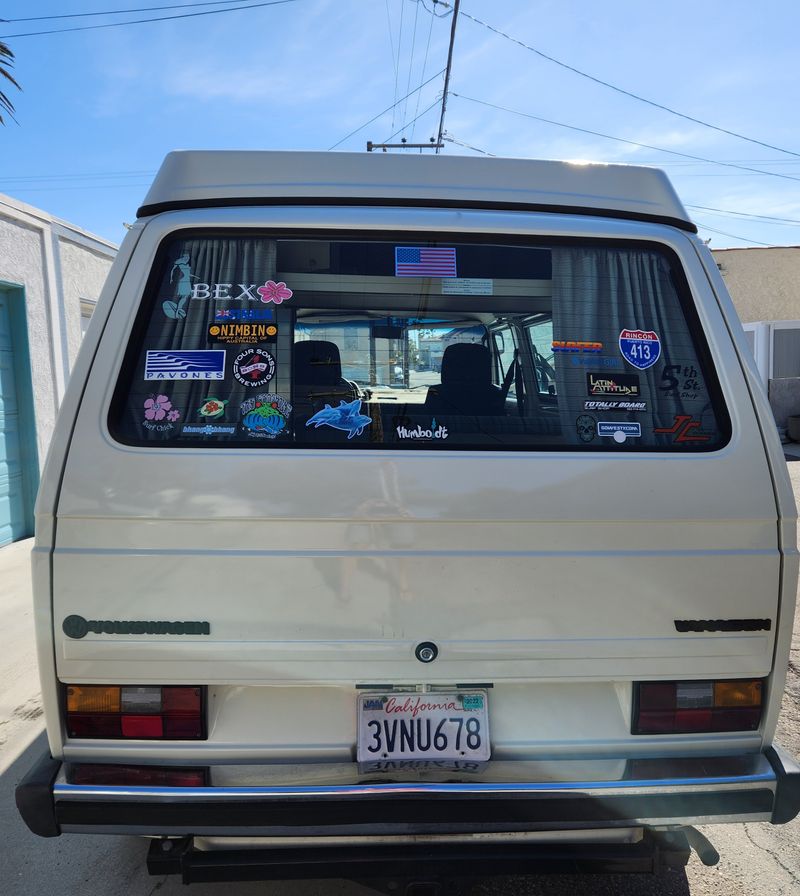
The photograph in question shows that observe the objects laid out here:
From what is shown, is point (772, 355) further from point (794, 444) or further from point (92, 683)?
point (92, 683)

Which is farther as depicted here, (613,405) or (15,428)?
(15,428)

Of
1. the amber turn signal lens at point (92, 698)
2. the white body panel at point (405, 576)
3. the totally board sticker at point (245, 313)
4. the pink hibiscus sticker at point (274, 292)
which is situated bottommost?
the amber turn signal lens at point (92, 698)

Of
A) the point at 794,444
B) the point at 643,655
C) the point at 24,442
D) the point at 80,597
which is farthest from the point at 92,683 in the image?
the point at 794,444

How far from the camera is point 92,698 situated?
1926mm

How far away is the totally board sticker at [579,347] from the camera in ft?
6.95

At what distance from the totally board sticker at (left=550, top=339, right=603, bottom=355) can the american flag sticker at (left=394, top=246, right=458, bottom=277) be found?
39 cm

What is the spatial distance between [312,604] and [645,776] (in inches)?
40.7

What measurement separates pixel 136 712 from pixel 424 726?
0.80 meters

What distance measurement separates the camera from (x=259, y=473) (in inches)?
74.6

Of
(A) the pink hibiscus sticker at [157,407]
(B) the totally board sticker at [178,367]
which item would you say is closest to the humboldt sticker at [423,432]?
(B) the totally board sticker at [178,367]

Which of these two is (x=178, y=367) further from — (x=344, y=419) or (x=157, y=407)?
(x=344, y=419)

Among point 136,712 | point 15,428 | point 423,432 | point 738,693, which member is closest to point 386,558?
point 423,432

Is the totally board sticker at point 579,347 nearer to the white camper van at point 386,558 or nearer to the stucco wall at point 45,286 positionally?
the white camper van at point 386,558

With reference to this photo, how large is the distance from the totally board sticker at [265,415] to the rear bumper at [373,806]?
962 millimetres
